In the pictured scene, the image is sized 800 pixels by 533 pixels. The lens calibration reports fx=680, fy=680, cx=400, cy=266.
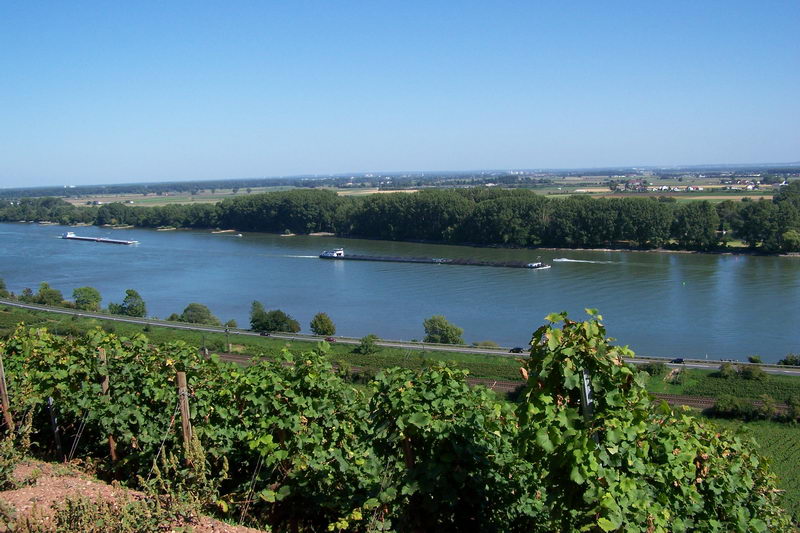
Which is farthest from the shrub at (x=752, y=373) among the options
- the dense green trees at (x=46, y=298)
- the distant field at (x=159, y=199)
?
the distant field at (x=159, y=199)

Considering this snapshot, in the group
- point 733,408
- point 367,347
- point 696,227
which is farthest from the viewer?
point 696,227

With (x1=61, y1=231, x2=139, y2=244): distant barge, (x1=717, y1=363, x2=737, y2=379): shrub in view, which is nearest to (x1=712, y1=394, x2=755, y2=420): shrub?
(x1=717, y1=363, x2=737, y2=379): shrub

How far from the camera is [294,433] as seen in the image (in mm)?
2008

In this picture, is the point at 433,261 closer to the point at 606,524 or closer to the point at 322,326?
the point at 322,326

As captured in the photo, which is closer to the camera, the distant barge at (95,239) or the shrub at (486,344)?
the shrub at (486,344)

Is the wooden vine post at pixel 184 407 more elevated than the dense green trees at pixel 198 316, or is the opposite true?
the wooden vine post at pixel 184 407

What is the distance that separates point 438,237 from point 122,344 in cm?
2622

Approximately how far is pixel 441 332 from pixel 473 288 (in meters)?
5.37

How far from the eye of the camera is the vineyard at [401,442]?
4.54ft

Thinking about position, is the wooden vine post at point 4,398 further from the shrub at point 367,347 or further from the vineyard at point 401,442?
the shrub at point 367,347

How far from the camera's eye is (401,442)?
5.82 feet

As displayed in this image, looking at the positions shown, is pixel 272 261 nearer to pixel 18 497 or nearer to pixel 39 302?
pixel 39 302

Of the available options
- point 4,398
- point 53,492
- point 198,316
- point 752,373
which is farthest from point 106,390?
point 198,316

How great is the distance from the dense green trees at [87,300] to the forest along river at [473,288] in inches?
40.0
